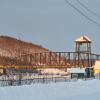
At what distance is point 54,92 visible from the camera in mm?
12805

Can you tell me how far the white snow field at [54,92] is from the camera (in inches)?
428

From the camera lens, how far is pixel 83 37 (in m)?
53.2

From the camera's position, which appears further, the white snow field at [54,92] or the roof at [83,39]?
the roof at [83,39]

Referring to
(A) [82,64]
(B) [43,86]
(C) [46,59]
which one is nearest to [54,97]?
(B) [43,86]

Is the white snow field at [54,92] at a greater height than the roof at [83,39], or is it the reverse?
the roof at [83,39]

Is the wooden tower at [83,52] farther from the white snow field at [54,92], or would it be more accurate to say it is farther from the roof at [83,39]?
the white snow field at [54,92]

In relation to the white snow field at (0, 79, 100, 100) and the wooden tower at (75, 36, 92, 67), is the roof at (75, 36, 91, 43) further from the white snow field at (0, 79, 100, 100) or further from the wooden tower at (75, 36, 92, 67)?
the white snow field at (0, 79, 100, 100)

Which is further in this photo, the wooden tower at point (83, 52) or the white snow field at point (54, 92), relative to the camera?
the wooden tower at point (83, 52)

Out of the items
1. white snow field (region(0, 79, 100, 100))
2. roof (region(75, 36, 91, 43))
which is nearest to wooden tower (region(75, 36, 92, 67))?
roof (region(75, 36, 91, 43))

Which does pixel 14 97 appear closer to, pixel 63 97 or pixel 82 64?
pixel 63 97

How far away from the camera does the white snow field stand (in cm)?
1087

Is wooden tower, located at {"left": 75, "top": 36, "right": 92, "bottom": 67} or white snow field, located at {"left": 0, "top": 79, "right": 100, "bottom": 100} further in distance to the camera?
wooden tower, located at {"left": 75, "top": 36, "right": 92, "bottom": 67}

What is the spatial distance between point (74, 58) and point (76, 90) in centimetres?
3623

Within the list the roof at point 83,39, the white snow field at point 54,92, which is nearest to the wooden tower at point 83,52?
the roof at point 83,39
